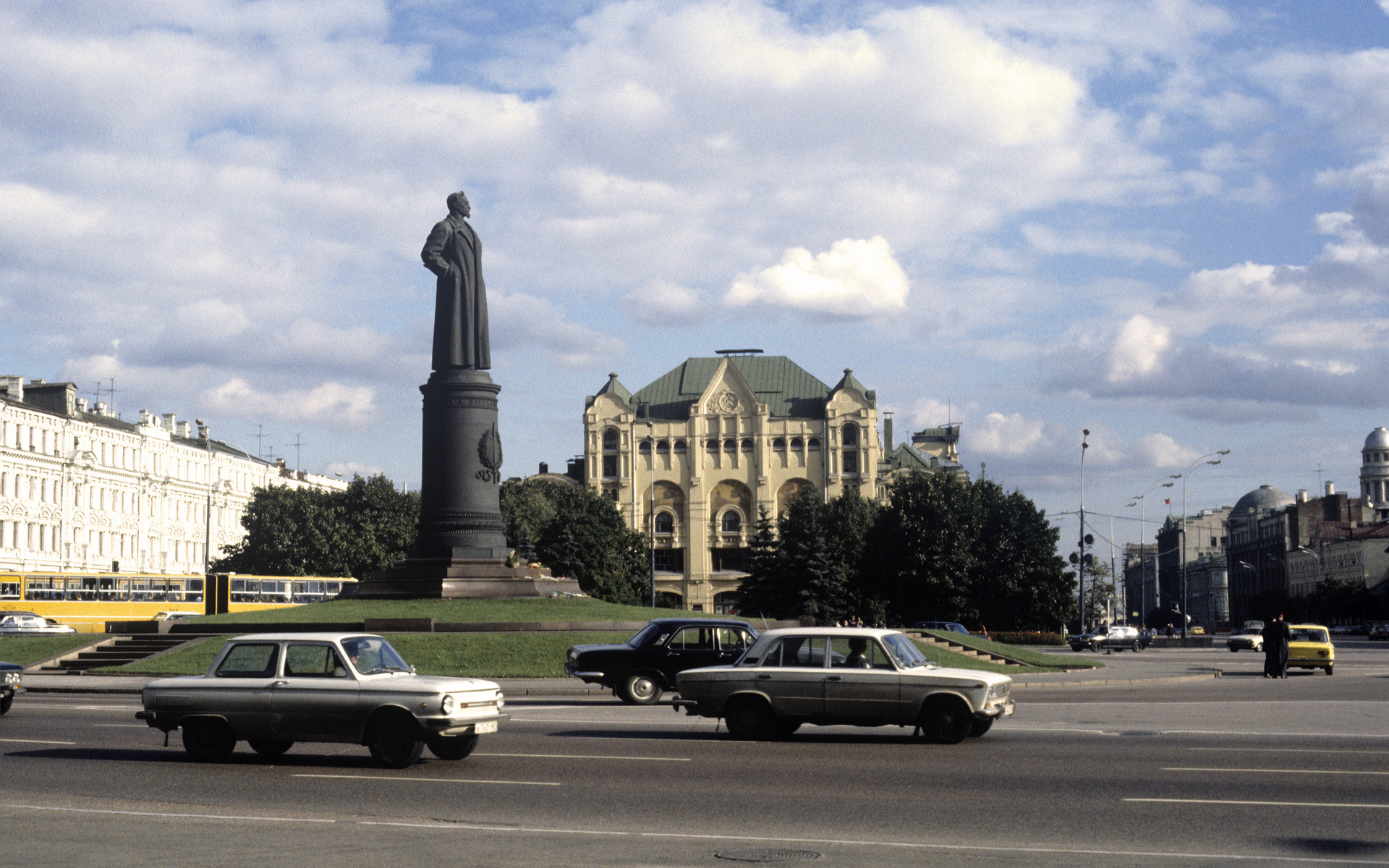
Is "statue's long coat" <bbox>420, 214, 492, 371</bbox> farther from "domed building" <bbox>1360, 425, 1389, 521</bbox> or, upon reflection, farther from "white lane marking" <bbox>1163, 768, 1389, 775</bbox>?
"domed building" <bbox>1360, 425, 1389, 521</bbox>

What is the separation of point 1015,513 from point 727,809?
6335 cm

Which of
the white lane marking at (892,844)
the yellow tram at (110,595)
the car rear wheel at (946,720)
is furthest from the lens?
the yellow tram at (110,595)

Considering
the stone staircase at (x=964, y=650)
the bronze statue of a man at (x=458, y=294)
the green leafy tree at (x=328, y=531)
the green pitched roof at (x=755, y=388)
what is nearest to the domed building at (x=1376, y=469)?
the green pitched roof at (x=755, y=388)

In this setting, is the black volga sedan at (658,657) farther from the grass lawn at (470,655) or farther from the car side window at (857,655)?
the grass lawn at (470,655)

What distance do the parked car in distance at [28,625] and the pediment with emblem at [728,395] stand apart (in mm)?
60106

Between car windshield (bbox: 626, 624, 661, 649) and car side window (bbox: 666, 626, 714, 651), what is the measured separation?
0.44 m

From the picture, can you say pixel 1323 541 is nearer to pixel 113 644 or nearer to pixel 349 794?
pixel 113 644

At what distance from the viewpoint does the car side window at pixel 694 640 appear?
23109mm

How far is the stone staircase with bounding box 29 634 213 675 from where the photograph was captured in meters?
35.5

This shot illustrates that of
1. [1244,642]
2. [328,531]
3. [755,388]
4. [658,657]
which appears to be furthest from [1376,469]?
[658,657]

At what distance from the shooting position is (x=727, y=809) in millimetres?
11125

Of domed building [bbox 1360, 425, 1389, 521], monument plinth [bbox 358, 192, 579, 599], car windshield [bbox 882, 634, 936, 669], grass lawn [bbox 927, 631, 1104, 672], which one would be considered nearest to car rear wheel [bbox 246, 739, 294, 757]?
car windshield [bbox 882, 634, 936, 669]

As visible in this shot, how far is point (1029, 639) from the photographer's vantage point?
6756 cm

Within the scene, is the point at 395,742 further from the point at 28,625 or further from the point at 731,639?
the point at 28,625
